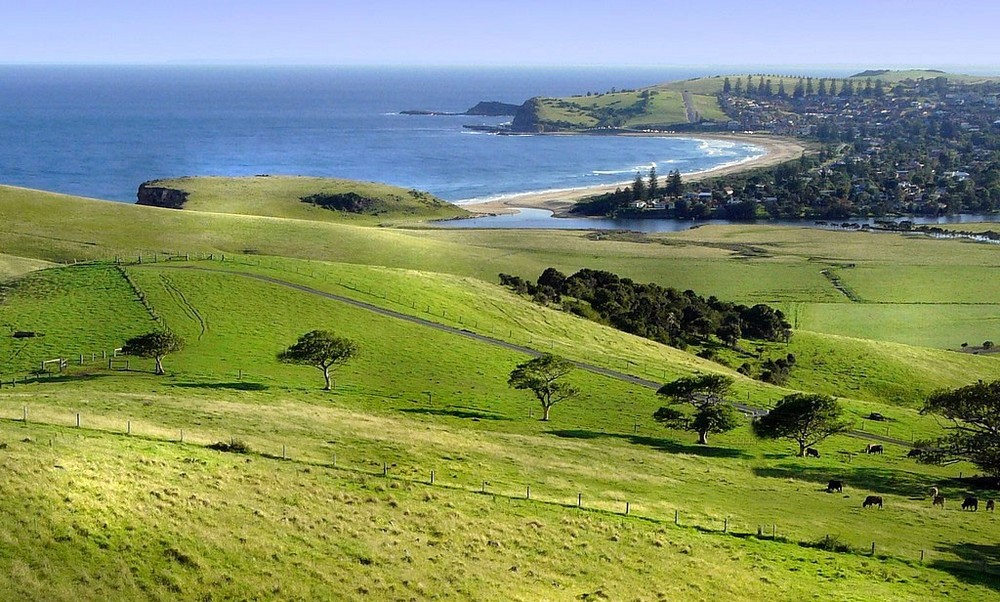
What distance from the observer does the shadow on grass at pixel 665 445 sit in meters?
53.0

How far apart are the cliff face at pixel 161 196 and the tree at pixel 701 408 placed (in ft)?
474

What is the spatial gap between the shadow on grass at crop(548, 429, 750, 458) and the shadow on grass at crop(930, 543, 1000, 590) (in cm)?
1598

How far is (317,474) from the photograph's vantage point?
3762cm

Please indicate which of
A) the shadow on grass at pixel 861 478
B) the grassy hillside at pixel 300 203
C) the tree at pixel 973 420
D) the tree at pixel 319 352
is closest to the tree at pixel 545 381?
the tree at pixel 319 352

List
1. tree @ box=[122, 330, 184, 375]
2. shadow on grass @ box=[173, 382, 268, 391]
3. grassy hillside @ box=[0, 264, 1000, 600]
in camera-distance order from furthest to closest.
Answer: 1. tree @ box=[122, 330, 184, 375]
2. shadow on grass @ box=[173, 382, 268, 391]
3. grassy hillside @ box=[0, 264, 1000, 600]

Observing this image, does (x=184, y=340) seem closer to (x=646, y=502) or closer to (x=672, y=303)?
(x=646, y=502)

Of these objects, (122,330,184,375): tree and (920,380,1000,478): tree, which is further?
(122,330,184,375): tree

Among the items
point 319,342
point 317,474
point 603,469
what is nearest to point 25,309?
point 319,342

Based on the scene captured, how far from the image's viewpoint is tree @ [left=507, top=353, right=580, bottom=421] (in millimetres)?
59094

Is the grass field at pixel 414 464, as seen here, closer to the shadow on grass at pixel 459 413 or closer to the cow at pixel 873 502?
the shadow on grass at pixel 459 413

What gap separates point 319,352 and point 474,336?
19.7 metres

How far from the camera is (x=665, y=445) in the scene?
5391 centimetres

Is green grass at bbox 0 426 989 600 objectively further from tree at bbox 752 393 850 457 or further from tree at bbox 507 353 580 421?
tree at bbox 507 353 580 421

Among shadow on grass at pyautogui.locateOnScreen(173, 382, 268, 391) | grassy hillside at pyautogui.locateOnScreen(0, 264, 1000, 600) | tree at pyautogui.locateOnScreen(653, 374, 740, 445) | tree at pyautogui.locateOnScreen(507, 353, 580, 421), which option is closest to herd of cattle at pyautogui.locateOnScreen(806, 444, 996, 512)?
grassy hillside at pyautogui.locateOnScreen(0, 264, 1000, 600)
